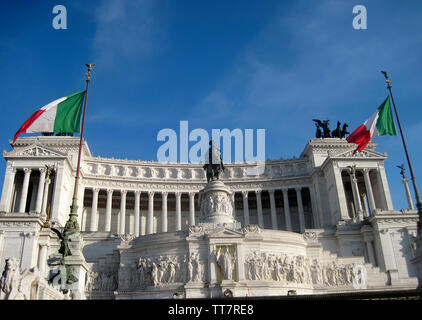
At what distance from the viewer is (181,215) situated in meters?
76.2

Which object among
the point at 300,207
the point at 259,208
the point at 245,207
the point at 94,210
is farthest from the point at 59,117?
the point at 300,207

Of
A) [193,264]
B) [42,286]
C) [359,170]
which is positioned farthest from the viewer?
[359,170]

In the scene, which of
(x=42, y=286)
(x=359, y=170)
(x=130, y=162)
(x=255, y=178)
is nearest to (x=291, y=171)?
(x=255, y=178)

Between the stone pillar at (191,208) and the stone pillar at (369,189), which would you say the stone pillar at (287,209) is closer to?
the stone pillar at (369,189)

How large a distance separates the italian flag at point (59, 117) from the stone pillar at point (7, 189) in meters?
33.8

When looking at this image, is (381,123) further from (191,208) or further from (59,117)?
(191,208)

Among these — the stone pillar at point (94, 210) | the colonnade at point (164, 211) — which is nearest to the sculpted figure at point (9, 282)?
the stone pillar at point (94, 210)

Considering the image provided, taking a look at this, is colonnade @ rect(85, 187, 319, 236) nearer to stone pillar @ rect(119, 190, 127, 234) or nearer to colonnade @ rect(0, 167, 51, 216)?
stone pillar @ rect(119, 190, 127, 234)

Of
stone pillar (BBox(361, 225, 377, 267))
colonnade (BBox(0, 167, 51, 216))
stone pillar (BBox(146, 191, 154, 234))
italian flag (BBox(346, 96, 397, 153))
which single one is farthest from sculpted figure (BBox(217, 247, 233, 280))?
stone pillar (BBox(146, 191, 154, 234))

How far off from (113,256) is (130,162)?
3367cm

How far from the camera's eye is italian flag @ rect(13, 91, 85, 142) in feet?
92.1

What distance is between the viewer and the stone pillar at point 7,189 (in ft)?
188

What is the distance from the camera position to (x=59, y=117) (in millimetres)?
28516
